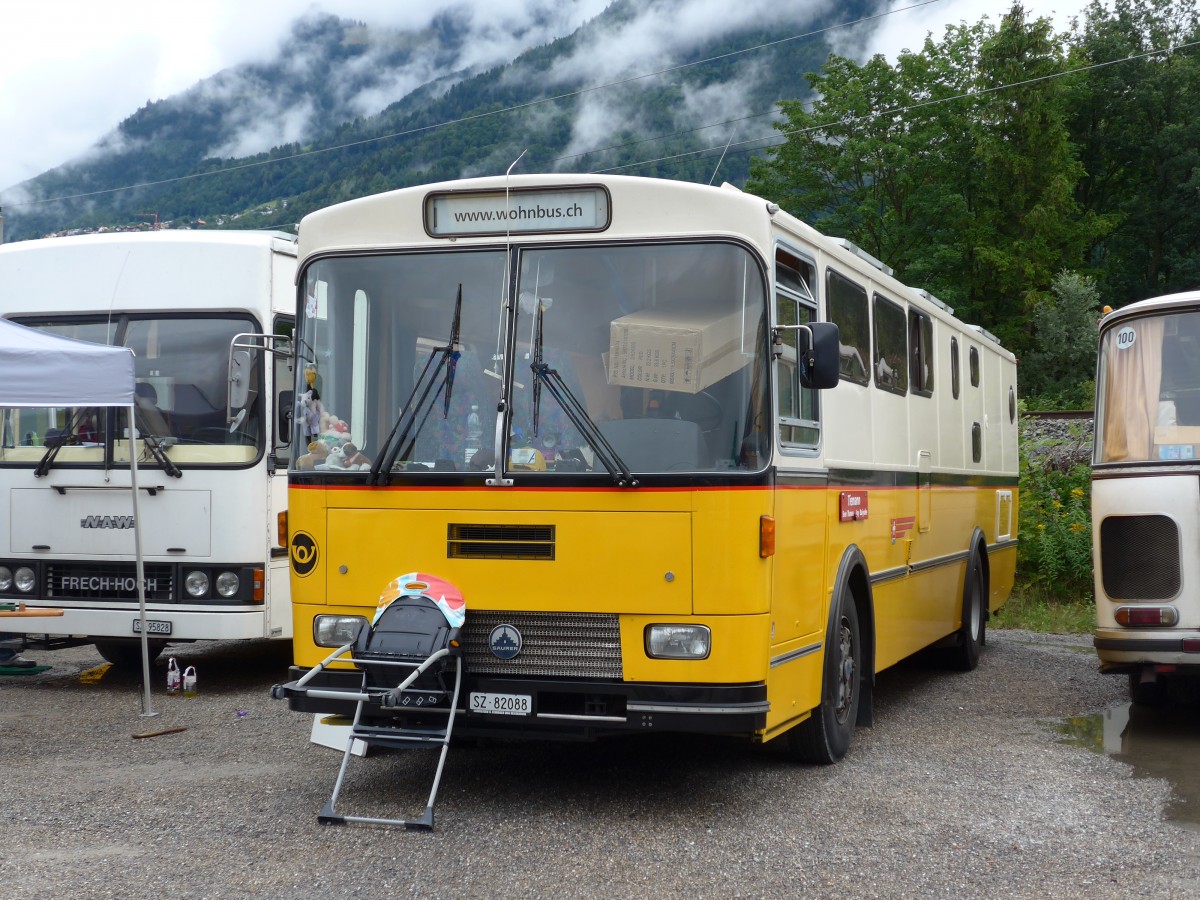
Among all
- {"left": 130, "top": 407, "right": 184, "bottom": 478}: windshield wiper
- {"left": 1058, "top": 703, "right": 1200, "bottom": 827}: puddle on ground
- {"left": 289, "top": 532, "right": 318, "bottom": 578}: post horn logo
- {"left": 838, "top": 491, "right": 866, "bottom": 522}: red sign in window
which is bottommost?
{"left": 1058, "top": 703, "right": 1200, "bottom": 827}: puddle on ground

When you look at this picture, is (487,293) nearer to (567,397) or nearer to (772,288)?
(567,397)

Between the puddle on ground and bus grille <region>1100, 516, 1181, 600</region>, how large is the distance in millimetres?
903

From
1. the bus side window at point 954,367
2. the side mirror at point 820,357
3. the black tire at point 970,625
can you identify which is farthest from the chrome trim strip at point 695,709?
the black tire at point 970,625

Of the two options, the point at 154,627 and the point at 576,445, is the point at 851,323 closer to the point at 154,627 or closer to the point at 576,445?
the point at 576,445

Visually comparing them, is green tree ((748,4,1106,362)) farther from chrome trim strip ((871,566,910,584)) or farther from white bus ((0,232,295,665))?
chrome trim strip ((871,566,910,584))

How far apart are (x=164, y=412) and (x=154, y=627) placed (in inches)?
62.0

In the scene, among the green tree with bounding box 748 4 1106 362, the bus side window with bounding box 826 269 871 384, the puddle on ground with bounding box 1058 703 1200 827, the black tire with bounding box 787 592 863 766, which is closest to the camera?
the puddle on ground with bounding box 1058 703 1200 827

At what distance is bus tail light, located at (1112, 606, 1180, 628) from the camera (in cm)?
863

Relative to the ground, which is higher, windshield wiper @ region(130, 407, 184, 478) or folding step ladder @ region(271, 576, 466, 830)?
windshield wiper @ region(130, 407, 184, 478)

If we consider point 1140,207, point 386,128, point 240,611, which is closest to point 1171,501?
point 240,611

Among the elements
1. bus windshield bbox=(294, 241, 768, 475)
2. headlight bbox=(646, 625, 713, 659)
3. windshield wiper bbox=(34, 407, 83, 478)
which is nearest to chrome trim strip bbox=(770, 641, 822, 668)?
headlight bbox=(646, 625, 713, 659)

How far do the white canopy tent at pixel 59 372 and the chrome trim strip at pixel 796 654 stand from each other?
4.71 meters

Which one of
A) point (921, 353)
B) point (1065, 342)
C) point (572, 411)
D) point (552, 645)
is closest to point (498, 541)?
point (552, 645)

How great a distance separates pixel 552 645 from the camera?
6.66 meters
